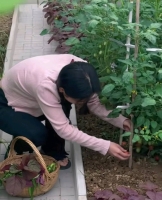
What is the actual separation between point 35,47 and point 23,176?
10.4 feet

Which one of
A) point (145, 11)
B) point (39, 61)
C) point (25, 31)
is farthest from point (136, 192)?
point (25, 31)

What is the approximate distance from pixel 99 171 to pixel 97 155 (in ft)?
0.59

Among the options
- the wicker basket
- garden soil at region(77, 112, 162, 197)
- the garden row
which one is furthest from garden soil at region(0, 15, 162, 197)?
the wicker basket

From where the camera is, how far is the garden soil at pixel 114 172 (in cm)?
244

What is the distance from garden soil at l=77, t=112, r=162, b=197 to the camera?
2436 mm

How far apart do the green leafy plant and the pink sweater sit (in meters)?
0.25

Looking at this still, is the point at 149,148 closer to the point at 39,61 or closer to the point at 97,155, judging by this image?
the point at 97,155

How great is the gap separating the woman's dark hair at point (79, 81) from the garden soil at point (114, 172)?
715mm

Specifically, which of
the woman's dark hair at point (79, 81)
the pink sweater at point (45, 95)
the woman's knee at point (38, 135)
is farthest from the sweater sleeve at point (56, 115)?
the woman's knee at point (38, 135)

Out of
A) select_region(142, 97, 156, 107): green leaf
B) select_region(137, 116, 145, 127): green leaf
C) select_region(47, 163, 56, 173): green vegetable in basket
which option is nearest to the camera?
select_region(142, 97, 156, 107): green leaf

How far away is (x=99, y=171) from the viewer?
8.41 feet

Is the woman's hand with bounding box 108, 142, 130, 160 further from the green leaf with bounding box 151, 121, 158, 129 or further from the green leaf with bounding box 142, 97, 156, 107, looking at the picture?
the green leaf with bounding box 142, 97, 156, 107

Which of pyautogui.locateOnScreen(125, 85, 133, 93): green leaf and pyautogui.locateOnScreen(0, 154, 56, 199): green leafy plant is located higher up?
pyautogui.locateOnScreen(125, 85, 133, 93): green leaf

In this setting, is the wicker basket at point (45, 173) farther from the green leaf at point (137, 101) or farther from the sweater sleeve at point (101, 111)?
the green leaf at point (137, 101)
